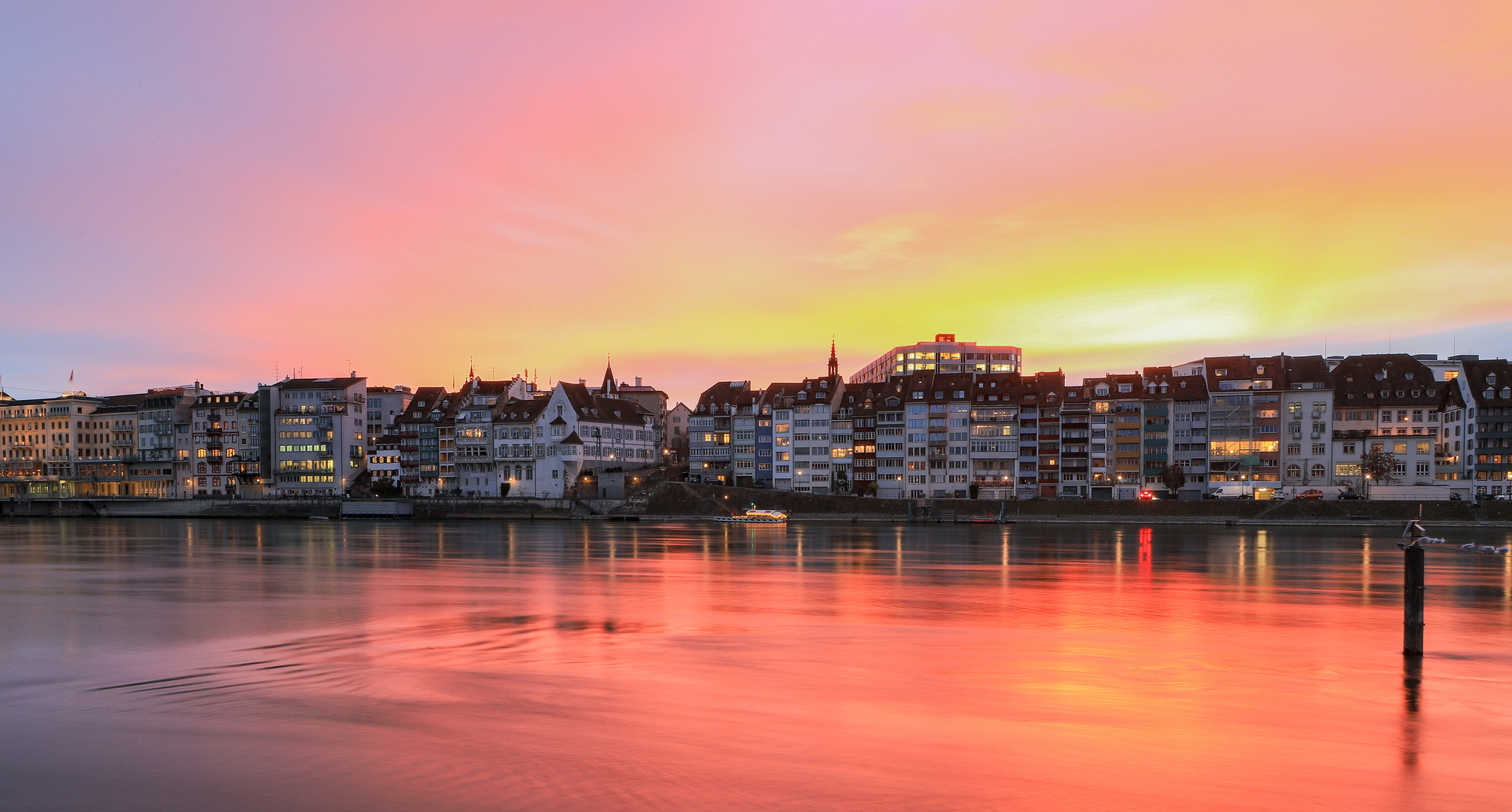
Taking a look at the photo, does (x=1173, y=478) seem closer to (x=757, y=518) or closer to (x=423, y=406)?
(x=757, y=518)

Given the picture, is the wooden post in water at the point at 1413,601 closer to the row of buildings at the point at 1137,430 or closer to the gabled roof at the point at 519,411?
the row of buildings at the point at 1137,430

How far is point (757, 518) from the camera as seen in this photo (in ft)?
334

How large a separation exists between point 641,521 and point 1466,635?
87.6m

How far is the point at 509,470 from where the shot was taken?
12888 cm

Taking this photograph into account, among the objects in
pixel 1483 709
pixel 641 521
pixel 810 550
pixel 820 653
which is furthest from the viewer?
pixel 641 521

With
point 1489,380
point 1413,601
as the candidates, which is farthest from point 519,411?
point 1413,601

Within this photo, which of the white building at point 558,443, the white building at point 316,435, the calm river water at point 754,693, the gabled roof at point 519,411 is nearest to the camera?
the calm river water at point 754,693

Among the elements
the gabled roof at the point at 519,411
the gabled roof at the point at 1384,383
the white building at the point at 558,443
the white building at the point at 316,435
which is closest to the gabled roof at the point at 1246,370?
the gabled roof at the point at 1384,383

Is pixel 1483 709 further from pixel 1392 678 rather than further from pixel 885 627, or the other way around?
pixel 885 627

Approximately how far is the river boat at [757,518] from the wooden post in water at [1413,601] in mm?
75506

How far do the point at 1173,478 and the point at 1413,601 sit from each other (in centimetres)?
8335

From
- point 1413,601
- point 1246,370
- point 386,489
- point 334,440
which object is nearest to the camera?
point 1413,601

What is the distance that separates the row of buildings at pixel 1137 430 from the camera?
347 ft

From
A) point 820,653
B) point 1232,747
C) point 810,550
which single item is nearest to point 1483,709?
point 1232,747
